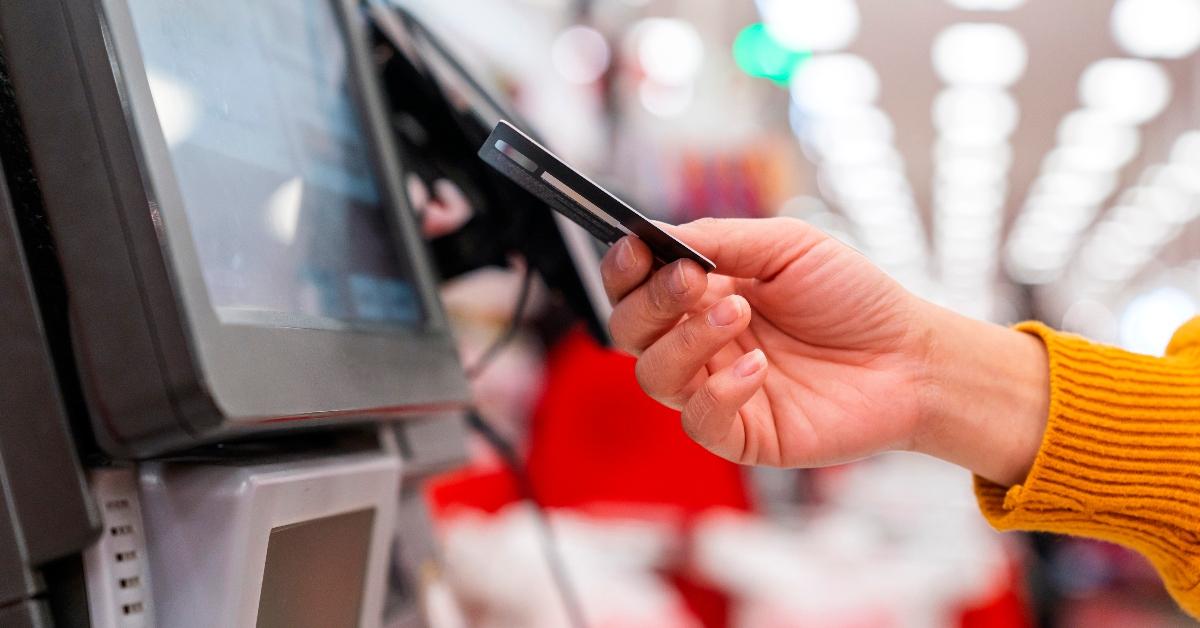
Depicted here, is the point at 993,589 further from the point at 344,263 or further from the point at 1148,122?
the point at 1148,122

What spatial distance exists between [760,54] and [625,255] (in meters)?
5.45

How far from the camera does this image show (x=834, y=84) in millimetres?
7828

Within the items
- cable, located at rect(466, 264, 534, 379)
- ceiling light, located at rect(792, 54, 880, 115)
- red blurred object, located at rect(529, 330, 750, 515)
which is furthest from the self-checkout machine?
ceiling light, located at rect(792, 54, 880, 115)

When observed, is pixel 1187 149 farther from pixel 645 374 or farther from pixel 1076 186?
pixel 645 374

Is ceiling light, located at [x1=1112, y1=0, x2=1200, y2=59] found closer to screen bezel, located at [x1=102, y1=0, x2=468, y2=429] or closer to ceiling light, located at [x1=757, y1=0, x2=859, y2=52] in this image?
ceiling light, located at [x1=757, y1=0, x2=859, y2=52]

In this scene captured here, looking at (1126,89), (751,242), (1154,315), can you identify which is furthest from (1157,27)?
(1154,315)

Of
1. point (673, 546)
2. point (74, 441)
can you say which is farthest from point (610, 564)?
point (74, 441)

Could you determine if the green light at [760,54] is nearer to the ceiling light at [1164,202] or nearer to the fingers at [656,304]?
the fingers at [656,304]

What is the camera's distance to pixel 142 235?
0.48 m

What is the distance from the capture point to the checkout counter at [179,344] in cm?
49

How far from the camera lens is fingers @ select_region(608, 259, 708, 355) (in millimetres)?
645

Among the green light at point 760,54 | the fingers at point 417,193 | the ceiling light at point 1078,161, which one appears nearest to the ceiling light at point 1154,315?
the ceiling light at point 1078,161

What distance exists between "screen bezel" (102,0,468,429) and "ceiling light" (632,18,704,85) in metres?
3.51

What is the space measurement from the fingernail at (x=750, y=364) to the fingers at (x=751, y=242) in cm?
9
